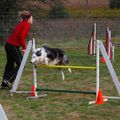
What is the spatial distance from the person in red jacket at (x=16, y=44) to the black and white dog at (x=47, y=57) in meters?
0.37

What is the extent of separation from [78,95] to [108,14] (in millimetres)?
11603

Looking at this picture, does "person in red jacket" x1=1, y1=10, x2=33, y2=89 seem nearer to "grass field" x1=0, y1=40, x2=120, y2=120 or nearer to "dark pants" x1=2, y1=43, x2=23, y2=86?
"dark pants" x1=2, y1=43, x2=23, y2=86

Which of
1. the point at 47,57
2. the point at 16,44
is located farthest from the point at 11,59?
the point at 47,57

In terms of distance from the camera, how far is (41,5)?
20500mm

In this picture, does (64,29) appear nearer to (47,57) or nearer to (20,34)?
(47,57)

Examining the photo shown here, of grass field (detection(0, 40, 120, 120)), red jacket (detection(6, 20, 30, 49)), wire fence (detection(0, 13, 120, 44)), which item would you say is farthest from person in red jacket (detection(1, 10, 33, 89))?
wire fence (detection(0, 13, 120, 44))

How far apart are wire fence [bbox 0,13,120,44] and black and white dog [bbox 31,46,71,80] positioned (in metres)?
7.83

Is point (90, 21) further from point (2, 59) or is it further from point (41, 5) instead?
point (2, 59)

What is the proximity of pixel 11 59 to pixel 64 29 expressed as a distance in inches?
339

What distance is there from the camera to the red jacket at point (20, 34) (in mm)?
8547

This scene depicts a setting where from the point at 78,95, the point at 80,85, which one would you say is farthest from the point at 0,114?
the point at 80,85

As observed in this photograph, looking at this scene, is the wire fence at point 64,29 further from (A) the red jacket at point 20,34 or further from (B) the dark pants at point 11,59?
(A) the red jacket at point 20,34

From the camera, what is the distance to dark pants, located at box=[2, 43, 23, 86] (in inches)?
350

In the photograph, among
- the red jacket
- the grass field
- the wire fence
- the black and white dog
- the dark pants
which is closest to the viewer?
the grass field
